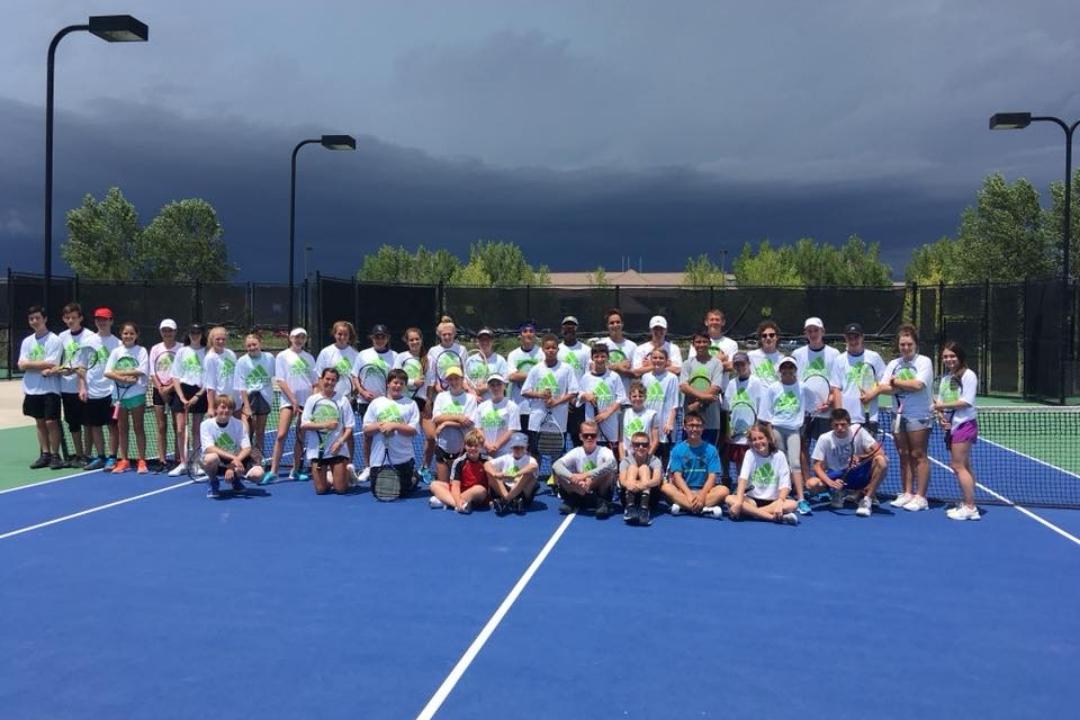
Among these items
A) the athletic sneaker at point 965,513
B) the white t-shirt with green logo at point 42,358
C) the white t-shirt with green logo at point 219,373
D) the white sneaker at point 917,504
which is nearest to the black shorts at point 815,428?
the white sneaker at point 917,504

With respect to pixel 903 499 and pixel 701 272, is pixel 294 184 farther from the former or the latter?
pixel 701 272

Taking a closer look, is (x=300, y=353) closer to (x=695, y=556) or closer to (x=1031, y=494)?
(x=695, y=556)

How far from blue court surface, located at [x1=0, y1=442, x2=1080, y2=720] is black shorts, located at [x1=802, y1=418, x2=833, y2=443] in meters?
1.02

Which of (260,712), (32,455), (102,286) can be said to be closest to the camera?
(260,712)

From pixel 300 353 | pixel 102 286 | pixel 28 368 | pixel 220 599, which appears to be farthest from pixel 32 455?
pixel 102 286

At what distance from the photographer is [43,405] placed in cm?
927

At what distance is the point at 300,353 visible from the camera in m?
9.04

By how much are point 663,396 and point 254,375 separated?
176 inches

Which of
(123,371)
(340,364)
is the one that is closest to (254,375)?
(340,364)

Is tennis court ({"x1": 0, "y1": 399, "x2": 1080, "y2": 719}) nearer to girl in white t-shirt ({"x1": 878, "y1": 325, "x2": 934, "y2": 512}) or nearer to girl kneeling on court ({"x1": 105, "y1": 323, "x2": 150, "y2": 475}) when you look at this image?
girl in white t-shirt ({"x1": 878, "y1": 325, "x2": 934, "y2": 512})

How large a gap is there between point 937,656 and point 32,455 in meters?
10.6

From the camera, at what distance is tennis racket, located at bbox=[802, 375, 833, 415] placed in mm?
8070

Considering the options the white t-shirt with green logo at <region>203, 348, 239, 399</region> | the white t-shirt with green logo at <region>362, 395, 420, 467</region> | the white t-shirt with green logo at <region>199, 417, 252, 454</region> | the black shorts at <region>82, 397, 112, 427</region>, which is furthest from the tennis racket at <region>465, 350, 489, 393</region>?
the black shorts at <region>82, 397, 112, 427</region>

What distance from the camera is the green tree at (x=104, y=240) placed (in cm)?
4312
